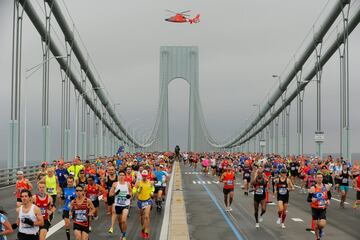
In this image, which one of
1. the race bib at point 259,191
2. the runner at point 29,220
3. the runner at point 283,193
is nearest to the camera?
the runner at point 29,220

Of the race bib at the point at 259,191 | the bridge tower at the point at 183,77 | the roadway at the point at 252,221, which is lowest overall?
the roadway at the point at 252,221

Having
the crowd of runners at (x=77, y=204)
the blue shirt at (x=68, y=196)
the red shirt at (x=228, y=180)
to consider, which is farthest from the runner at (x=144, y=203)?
the red shirt at (x=228, y=180)

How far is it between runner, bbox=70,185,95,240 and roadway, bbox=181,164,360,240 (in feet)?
11.1

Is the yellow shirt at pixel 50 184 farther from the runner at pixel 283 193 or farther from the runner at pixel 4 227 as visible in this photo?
the runner at pixel 4 227

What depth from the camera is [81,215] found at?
39.2 feet

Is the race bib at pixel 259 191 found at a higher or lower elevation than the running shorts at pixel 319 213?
higher

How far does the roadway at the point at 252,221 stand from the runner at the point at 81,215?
11.1 ft

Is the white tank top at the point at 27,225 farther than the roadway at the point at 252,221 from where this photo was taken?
No

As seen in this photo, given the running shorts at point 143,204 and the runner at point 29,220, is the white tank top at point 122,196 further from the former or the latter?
the runner at point 29,220

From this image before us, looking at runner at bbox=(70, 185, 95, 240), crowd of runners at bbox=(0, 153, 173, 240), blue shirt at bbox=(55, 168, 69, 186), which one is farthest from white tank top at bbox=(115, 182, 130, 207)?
blue shirt at bbox=(55, 168, 69, 186)

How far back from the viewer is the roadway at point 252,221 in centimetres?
1521

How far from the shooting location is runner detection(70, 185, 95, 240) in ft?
38.8

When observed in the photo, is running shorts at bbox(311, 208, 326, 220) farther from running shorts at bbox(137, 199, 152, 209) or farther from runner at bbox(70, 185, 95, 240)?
runner at bbox(70, 185, 95, 240)

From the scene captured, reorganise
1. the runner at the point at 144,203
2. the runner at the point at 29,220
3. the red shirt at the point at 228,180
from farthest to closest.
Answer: the red shirt at the point at 228,180, the runner at the point at 144,203, the runner at the point at 29,220
